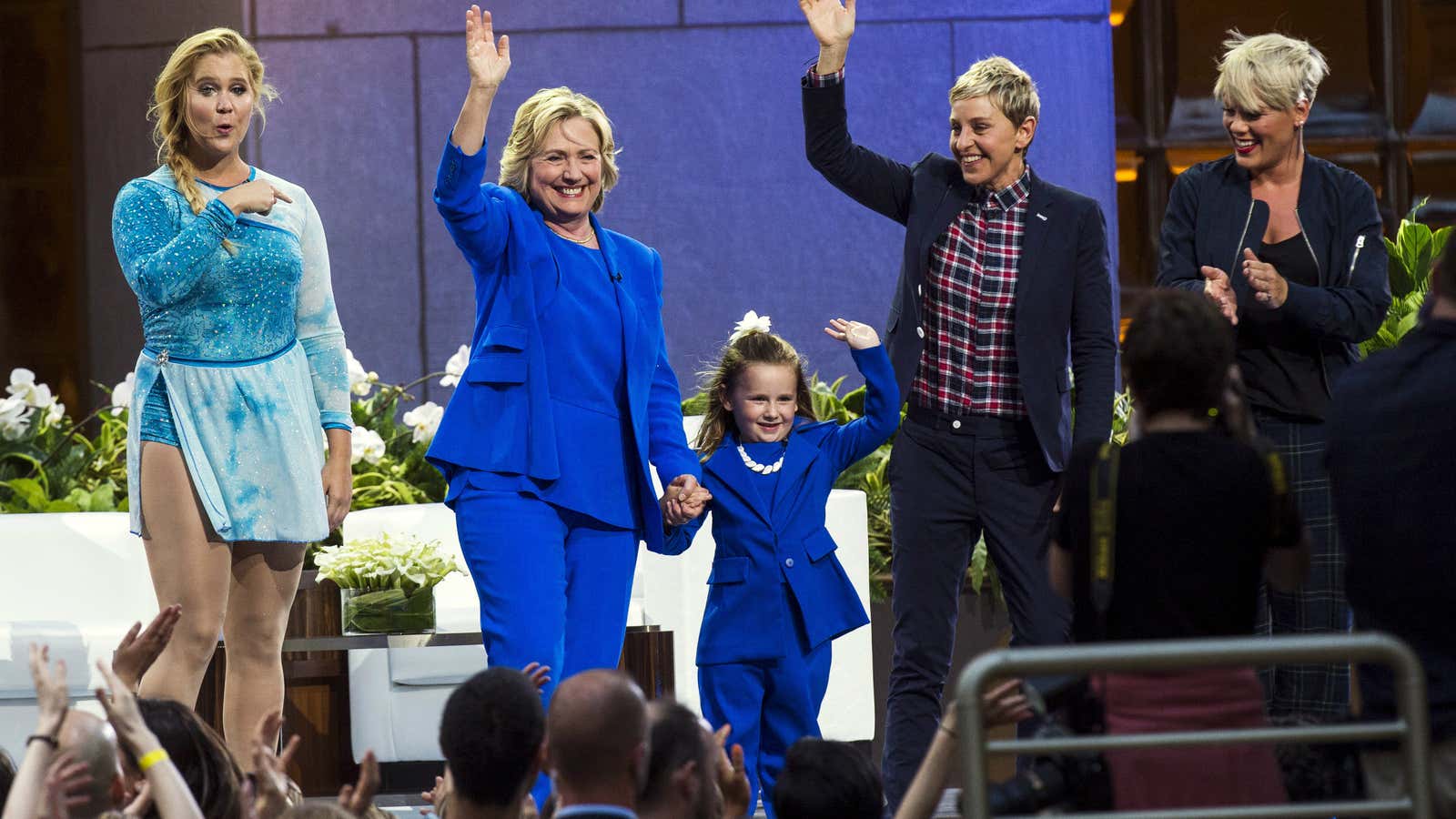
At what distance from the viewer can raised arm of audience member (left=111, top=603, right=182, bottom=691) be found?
2230 millimetres

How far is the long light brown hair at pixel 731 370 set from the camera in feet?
11.7

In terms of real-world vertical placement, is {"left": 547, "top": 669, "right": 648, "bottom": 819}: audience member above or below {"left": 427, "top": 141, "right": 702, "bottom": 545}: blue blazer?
below

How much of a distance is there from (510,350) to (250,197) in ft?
1.74

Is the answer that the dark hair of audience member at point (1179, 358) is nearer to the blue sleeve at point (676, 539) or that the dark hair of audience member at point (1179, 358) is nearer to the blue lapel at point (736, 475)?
the blue sleeve at point (676, 539)

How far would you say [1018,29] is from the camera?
6.22m

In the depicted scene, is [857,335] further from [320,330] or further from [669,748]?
[669,748]

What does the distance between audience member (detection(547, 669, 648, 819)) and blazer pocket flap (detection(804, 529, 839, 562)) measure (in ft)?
5.10

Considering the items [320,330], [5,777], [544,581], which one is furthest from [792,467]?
[5,777]

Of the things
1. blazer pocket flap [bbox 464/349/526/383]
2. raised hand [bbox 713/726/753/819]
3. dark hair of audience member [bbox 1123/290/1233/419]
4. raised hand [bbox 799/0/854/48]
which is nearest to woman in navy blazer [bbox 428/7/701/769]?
blazer pocket flap [bbox 464/349/526/383]

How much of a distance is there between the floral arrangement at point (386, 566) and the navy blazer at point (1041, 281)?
131 cm

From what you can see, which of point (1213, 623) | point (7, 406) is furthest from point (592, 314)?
point (7, 406)

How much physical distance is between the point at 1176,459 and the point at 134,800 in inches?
51.8

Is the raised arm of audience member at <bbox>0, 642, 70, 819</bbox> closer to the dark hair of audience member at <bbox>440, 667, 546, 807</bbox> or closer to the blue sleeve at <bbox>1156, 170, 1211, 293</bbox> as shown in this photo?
the dark hair of audience member at <bbox>440, 667, 546, 807</bbox>

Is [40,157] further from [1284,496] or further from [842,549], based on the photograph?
[1284,496]
